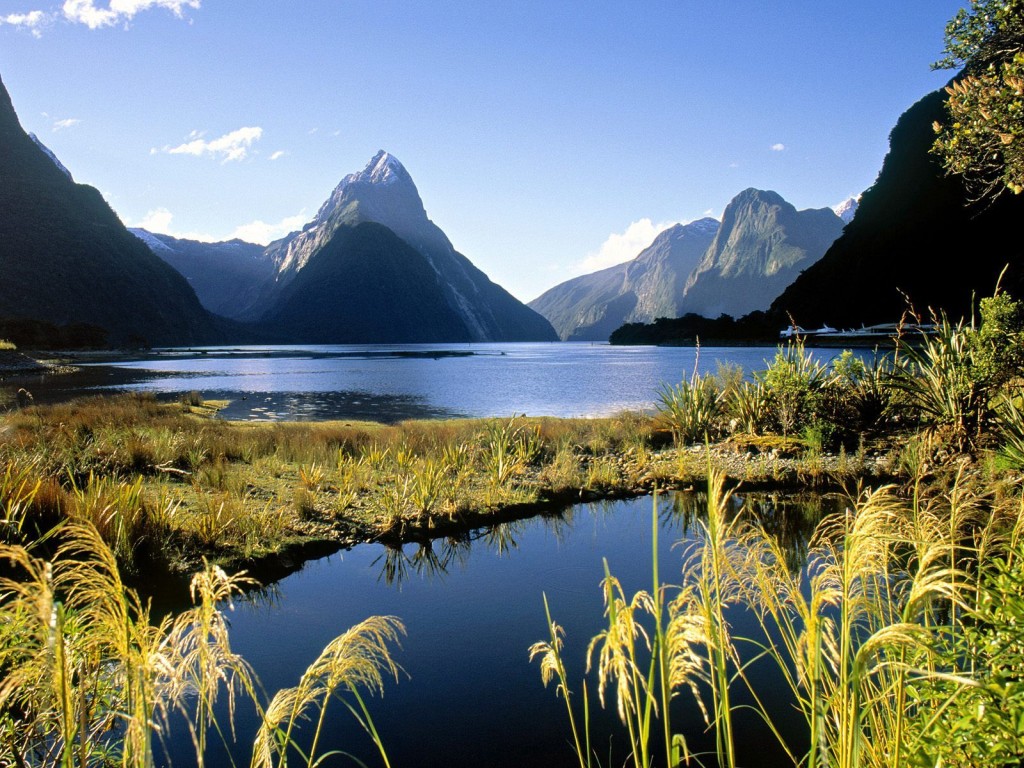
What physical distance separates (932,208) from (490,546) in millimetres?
109985

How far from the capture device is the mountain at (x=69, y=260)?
118 m

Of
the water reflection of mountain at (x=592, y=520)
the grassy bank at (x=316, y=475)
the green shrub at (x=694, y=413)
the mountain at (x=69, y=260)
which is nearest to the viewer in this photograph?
the grassy bank at (x=316, y=475)

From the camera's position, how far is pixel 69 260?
130 metres

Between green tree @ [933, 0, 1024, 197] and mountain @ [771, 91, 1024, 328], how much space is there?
2806 inches

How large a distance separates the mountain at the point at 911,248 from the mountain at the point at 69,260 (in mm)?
119825

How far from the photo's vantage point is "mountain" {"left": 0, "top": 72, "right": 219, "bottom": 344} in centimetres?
11806

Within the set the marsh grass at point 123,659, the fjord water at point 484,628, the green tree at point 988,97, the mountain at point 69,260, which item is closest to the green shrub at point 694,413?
the fjord water at point 484,628

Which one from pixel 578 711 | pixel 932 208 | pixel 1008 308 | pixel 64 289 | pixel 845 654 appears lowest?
pixel 578 711

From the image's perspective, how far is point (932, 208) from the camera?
95.4 meters

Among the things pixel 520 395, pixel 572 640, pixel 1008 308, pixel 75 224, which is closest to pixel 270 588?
pixel 572 640

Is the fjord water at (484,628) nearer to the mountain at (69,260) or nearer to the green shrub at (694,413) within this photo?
the green shrub at (694,413)

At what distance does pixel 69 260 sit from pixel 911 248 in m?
151

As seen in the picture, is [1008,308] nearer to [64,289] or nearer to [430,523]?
[430,523]

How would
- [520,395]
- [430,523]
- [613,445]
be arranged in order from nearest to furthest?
1. [430,523]
2. [613,445]
3. [520,395]
